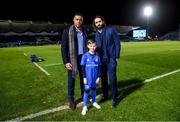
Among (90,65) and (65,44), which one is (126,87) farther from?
(65,44)

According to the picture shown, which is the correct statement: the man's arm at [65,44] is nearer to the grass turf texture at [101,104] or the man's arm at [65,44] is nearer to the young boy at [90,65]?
the young boy at [90,65]

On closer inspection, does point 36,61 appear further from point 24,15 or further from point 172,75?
point 24,15

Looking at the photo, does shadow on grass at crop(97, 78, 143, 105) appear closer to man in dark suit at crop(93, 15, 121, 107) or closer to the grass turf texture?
the grass turf texture

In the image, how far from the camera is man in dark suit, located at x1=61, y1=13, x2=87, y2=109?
537 cm

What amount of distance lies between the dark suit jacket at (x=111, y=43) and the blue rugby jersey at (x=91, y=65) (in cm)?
39

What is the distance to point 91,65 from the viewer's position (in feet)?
17.5

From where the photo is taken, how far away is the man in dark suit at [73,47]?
537 centimetres

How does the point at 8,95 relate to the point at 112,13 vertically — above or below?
below

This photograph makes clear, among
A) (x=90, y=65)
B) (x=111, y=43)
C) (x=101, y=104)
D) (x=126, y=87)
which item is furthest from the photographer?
(x=126, y=87)

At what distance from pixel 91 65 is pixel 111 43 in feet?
2.39

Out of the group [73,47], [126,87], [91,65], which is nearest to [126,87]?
[126,87]

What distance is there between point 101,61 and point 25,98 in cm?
223

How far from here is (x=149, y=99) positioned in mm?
6148

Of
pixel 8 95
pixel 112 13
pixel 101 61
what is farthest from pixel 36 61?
pixel 112 13
